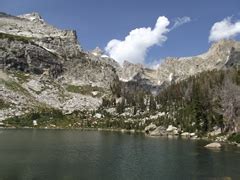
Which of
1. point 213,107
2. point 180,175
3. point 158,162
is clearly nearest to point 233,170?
point 180,175

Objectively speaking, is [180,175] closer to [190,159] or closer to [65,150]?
[190,159]

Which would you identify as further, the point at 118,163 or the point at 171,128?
the point at 171,128

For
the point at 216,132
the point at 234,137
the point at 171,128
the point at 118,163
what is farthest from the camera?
the point at 171,128

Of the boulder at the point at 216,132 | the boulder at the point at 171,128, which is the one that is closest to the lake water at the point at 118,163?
the boulder at the point at 216,132

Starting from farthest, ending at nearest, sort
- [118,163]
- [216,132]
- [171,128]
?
[171,128]
[216,132]
[118,163]

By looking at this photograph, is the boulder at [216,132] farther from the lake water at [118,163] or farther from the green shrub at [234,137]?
the lake water at [118,163]

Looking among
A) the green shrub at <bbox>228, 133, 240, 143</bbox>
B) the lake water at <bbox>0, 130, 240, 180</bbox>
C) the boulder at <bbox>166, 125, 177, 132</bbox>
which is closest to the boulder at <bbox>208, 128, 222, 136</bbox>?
the green shrub at <bbox>228, 133, 240, 143</bbox>

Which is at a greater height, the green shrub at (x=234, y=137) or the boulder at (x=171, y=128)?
the boulder at (x=171, y=128)

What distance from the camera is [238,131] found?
14400cm

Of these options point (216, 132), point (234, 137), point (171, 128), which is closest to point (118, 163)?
point (234, 137)

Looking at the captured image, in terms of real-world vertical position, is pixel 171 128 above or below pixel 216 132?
above

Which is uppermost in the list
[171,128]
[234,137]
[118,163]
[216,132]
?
[171,128]

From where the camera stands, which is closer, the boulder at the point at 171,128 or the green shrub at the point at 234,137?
the green shrub at the point at 234,137

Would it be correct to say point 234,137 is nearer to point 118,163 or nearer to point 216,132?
point 216,132
